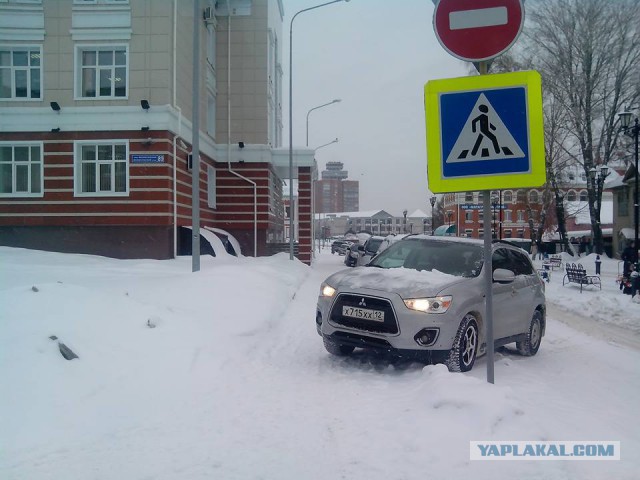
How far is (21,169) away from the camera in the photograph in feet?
60.8

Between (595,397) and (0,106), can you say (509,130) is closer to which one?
(595,397)

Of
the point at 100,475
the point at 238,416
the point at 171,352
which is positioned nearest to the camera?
the point at 100,475

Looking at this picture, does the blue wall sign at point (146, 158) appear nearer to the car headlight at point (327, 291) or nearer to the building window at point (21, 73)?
the building window at point (21, 73)

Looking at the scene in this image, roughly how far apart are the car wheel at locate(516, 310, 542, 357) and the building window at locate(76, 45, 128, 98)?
15.5m

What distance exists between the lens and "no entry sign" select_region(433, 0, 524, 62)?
455cm

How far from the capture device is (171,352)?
6.38m

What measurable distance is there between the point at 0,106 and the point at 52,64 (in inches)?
89.2

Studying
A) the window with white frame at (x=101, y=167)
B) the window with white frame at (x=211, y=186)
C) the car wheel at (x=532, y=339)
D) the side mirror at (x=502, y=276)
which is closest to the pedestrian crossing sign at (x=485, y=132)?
the side mirror at (x=502, y=276)

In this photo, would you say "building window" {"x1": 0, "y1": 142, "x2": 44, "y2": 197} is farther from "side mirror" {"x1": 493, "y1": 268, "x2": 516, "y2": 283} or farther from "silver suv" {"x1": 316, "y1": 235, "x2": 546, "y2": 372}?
"side mirror" {"x1": 493, "y1": 268, "x2": 516, "y2": 283}

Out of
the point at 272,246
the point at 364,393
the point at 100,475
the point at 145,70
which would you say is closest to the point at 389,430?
the point at 364,393

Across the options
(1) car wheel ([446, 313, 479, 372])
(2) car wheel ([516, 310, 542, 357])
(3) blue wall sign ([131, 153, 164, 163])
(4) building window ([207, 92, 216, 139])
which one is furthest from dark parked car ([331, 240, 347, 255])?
(1) car wheel ([446, 313, 479, 372])

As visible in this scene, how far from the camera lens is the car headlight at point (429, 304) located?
591 cm

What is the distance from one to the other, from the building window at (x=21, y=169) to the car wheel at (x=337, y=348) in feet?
49.8

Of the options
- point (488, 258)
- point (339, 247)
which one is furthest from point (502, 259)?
point (339, 247)
